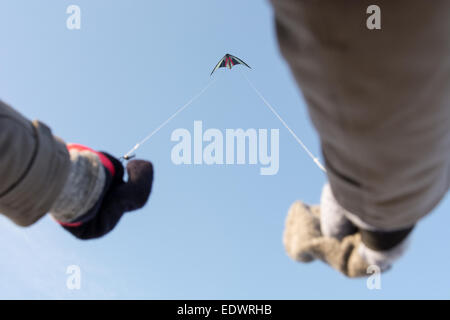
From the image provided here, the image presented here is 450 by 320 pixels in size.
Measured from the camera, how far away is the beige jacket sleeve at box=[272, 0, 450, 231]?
393mm

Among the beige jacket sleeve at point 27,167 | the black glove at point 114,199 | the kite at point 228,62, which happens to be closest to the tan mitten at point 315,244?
the black glove at point 114,199

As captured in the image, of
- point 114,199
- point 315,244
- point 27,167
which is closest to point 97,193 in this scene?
point 114,199

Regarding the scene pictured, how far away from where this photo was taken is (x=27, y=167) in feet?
3.01

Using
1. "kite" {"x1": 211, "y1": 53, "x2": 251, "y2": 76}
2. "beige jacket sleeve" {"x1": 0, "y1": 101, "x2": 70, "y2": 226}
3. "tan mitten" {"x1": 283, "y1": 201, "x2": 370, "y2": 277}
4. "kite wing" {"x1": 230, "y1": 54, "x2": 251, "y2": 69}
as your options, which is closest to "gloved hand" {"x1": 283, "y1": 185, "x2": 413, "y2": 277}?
"tan mitten" {"x1": 283, "y1": 201, "x2": 370, "y2": 277}

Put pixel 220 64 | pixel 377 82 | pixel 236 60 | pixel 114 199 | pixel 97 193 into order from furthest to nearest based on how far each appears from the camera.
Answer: pixel 220 64, pixel 236 60, pixel 114 199, pixel 97 193, pixel 377 82

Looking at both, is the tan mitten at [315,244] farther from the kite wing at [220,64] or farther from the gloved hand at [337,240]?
the kite wing at [220,64]

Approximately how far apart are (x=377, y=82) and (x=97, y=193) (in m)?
0.96

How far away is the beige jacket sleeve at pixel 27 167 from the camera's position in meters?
0.88

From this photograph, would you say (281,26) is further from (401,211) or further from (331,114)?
(401,211)

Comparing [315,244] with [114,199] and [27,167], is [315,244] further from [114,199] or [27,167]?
[27,167]

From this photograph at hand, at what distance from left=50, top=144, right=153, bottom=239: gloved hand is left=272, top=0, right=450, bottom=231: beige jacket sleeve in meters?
0.76

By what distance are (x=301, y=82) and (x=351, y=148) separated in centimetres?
12

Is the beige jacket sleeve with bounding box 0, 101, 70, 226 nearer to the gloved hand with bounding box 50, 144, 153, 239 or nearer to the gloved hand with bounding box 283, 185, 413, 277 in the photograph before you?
the gloved hand with bounding box 50, 144, 153, 239

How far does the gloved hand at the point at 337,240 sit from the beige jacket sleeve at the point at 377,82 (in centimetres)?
48
